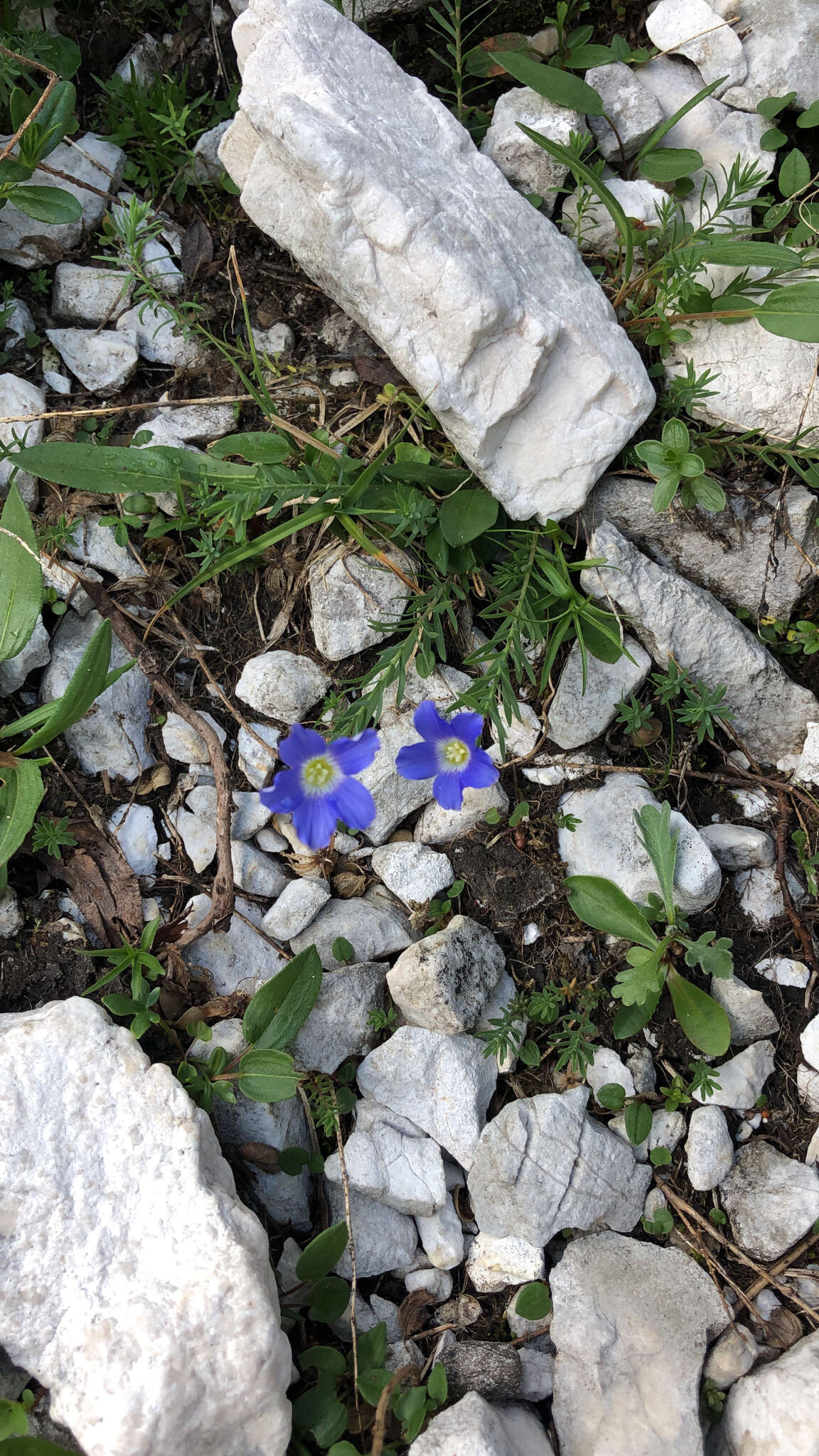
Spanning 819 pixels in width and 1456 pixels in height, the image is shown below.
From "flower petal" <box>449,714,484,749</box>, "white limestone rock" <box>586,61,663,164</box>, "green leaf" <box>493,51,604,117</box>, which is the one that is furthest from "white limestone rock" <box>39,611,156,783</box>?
"white limestone rock" <box>586,61,663,164</box>

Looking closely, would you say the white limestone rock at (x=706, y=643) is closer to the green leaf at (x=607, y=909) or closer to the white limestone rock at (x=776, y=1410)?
the green leaf at (x=607, y=909)

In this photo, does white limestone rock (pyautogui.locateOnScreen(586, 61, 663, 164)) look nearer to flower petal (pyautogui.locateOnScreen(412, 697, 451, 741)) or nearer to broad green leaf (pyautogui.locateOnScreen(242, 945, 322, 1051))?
flower petal (pyautogui.locateOnScreen(412, 697, 451, 741))

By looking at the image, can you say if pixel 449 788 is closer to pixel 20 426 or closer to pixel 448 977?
pixel 448 977

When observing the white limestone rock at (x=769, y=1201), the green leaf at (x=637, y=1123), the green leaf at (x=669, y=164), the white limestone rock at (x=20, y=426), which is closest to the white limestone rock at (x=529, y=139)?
the green leaf at (x=669, y=164)

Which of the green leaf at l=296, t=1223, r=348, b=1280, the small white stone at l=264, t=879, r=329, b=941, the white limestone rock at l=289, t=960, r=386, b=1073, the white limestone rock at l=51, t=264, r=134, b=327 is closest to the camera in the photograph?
the green leaf at l=296, t=1223, r=348, b=1280

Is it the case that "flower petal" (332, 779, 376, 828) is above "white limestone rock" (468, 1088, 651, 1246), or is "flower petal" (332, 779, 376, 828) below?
above

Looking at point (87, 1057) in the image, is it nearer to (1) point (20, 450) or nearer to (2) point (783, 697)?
(1) point (20, 450)
